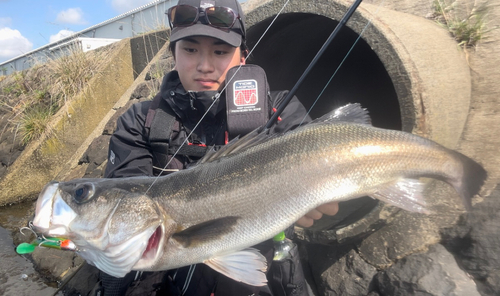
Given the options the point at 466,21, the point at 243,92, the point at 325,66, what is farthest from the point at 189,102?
the point at 325,66

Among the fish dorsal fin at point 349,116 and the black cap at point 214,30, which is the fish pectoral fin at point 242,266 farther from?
the black cap at point 214,30

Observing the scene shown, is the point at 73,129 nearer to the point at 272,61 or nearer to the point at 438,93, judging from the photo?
the point at 272,61

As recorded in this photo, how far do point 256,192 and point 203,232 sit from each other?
39cm

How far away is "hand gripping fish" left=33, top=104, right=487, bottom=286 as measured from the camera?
74.0 inches

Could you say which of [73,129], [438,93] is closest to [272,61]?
[438,93]

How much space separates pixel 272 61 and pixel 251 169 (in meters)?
3.10

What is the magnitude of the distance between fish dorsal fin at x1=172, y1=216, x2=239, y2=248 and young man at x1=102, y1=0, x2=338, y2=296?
0.74m

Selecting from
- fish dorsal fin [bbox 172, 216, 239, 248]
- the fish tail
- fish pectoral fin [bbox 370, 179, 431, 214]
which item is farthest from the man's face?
the fish tail

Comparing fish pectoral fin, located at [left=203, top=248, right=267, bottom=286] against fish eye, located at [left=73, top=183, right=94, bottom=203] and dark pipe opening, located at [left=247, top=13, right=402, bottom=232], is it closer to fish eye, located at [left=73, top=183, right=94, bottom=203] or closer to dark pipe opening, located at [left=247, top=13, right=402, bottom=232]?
fish eye, located at [left=73, top=183, right=94, bottom=203]

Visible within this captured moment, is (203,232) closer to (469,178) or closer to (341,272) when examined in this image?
(469,178)

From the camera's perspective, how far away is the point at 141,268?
1.86m

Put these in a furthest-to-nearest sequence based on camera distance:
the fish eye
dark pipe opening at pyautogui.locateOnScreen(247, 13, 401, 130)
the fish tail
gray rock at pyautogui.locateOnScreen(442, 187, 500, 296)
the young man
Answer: dark pipe opening at pyautogui.locateOnScreen(247, 13, 401, 130) < the young man < gray rock at pyautogui.locateOnScreen(442, 187, 500, 296) < the fish tail < the fish eye

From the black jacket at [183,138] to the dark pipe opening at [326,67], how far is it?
1.42m

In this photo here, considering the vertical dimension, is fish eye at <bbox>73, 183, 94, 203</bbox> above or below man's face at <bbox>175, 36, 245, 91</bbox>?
below
